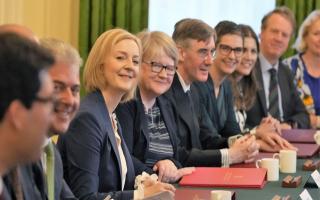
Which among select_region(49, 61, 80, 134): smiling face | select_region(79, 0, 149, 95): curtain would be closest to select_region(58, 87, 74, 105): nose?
select_region(49, 61, 80, 134): smiling face

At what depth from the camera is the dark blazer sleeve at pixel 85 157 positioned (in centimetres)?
268

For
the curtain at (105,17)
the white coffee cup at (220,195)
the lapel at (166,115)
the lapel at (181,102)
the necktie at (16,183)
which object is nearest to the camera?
the necktie at (16,183)

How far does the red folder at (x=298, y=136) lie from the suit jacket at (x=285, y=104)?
1.53 ft

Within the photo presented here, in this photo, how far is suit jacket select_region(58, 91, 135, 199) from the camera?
269 cm

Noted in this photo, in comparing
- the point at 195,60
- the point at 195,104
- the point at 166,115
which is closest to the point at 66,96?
the point at 166,115

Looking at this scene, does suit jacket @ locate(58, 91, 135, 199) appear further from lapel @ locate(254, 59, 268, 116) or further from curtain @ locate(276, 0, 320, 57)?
curtain @ locate(276, 0, 320, 57)

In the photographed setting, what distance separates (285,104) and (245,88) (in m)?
0.40

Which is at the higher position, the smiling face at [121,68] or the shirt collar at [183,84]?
the smiling face at [121,68]

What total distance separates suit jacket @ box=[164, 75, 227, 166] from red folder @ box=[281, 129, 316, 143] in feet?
1.60

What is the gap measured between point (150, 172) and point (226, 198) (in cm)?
69

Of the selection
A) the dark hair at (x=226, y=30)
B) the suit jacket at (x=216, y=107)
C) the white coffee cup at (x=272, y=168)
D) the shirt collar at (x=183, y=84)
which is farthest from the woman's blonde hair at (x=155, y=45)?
the dark hair at (x=226, y=30)

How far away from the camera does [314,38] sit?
5723 millimetres

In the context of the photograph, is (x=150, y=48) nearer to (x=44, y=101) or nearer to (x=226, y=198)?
(x=226, y=198)

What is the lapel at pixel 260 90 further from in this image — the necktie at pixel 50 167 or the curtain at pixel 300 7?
the necktie at pixel 50 167
